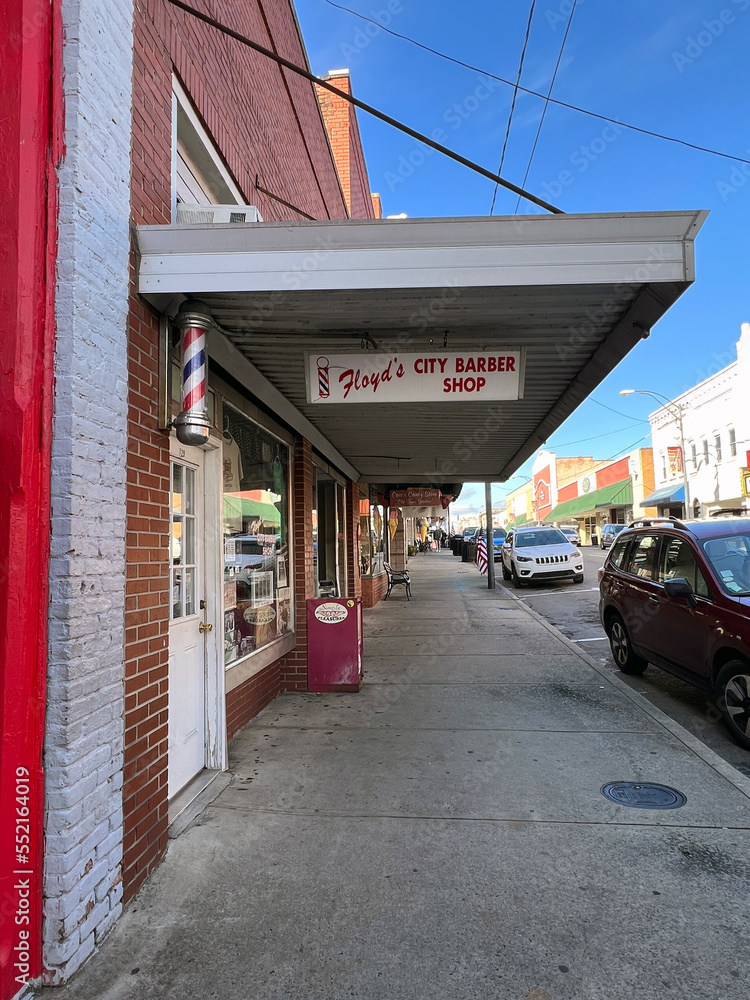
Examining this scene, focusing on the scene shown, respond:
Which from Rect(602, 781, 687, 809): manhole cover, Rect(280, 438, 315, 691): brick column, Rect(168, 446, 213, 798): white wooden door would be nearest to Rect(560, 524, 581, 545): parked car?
Rect(280, 438, 315, 691): brick column

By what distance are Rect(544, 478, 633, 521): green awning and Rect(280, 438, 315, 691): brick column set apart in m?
43.7

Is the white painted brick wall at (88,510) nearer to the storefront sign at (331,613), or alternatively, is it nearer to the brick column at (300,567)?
the storefront sign at (331,613)

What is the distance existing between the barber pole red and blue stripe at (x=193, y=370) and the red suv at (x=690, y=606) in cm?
426

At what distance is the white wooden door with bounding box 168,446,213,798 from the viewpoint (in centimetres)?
391

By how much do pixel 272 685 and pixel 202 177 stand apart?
4.74 metres

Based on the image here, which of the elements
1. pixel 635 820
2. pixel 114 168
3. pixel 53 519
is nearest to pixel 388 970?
pixel 635 820

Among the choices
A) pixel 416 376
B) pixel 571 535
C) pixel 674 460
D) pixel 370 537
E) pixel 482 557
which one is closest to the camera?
pixel 416 376

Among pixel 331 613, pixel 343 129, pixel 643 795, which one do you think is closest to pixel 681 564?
pixel 643 795

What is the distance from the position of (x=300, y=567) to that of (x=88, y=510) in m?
4.64

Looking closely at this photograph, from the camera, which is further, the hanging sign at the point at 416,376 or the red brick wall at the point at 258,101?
the red brick wall at the point at 258,101

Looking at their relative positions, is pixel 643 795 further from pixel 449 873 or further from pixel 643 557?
pixel 643 557

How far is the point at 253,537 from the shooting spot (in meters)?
5.71

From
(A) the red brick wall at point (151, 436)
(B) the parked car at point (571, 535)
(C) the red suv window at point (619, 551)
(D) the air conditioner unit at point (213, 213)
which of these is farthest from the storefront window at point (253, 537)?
(B) the parked car at point (571, 535)

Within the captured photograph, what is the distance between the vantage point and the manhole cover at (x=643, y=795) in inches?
151
